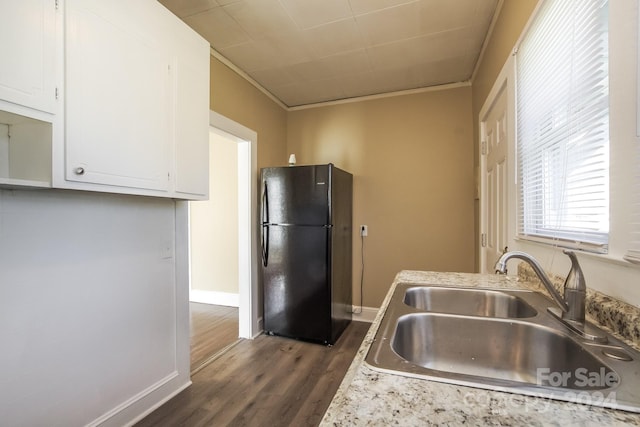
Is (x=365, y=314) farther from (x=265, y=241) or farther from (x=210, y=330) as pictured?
(x=210, y=330)

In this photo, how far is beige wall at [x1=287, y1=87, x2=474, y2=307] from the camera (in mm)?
2863

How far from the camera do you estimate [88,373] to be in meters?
1.39

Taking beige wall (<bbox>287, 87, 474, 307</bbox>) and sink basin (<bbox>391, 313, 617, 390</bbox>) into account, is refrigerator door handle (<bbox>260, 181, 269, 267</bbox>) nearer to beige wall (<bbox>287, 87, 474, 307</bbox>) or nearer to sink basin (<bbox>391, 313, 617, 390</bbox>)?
beige wall (<bbox>287, 87, 474, 307</bbox>)

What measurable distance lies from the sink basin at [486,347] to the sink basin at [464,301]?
0.28 metres

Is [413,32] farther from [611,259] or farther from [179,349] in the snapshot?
[179,349]

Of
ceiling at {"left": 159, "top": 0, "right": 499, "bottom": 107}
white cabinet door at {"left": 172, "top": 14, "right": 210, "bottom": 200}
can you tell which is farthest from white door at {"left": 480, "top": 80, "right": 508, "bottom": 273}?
white cabinet door at {"left": 172, "top": 14, "right": 210, "bottom": 200}

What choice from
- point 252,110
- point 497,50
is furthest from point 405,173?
point 252,110

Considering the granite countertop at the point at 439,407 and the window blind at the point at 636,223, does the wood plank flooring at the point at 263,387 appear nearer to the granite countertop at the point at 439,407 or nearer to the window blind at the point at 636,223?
the granite countertop at the point at 439,407

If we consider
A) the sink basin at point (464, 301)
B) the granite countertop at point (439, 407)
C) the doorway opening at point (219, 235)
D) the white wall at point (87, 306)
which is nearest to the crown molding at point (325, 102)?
the doorway opening at point (219, 235)

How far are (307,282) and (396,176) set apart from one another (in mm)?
1491

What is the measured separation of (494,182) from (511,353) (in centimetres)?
150

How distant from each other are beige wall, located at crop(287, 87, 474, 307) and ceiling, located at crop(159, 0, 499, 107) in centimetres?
31

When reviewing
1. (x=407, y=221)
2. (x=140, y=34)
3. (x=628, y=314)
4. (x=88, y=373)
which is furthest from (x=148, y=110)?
(x=407, y=221)

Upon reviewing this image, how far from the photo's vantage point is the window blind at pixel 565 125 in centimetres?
83
